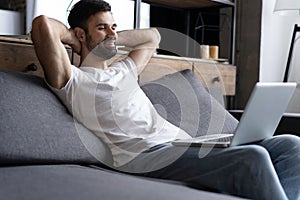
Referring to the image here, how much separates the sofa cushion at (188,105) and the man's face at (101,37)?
268 mm

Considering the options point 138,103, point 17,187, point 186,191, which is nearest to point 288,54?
point 138,103

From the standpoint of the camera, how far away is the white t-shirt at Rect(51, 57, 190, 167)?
1.65m

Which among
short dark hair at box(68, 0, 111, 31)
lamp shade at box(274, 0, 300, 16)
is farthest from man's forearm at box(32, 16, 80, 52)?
lamp shade at box(274, 0, 300, 16)

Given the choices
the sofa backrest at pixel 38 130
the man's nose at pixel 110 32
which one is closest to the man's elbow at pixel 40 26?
the sofa backrest at pixel 38 130

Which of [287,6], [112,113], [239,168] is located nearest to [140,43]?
[112,113]

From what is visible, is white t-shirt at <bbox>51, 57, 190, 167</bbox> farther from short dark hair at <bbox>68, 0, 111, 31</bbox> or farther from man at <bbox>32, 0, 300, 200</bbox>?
short dark hair at <bbox>68, 0, 111, 31</bbox>

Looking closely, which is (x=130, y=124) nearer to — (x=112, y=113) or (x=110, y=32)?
(x=112, y=113)

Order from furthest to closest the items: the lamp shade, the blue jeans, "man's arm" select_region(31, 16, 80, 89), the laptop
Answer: the lamp shade
"man's arm" select_region(31, 16, 80, 89)
the laptop
the blue jeans

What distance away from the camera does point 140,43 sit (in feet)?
7.00

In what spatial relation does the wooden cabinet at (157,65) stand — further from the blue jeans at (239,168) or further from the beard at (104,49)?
the blue jeans at (239,168)

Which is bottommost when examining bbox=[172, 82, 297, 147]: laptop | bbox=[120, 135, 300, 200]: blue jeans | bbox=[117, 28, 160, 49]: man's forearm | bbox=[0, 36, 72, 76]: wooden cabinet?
bbox=[120, 135, 300, 200]: blue jeans

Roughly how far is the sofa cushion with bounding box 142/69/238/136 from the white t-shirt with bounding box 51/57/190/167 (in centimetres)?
22

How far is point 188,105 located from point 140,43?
1.22 ft

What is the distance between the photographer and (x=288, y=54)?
327 centimetres
